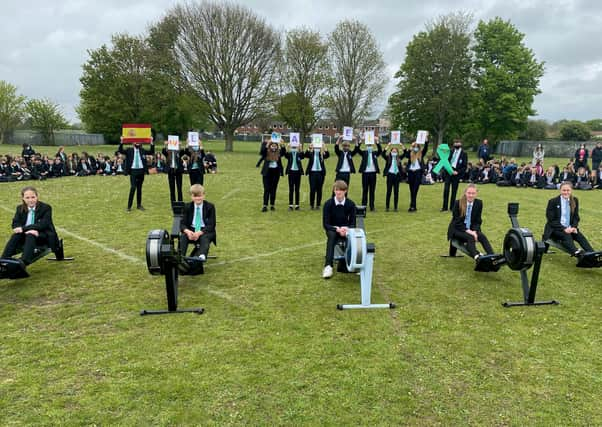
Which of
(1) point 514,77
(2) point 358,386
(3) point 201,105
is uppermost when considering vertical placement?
(1) point 514,77

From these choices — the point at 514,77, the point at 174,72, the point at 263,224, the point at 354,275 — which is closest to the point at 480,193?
the point at 263,224

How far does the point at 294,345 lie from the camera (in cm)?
447

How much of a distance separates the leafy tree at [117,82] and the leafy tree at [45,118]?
11.9 feet

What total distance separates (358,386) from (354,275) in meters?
3.18

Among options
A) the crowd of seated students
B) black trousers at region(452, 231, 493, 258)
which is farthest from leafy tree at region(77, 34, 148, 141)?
black trousers at region(452, 231, 493, 258)

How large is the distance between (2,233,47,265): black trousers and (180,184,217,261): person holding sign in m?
2.36

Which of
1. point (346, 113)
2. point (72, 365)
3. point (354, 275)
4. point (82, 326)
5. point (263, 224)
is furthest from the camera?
point (346, 113)

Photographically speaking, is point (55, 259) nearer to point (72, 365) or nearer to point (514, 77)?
point (72, 365)

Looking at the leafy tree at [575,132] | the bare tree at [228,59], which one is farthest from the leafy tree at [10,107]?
the leafy tree at [575,132]

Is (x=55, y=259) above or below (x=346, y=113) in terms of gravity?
below

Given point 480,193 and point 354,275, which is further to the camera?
point 480,193

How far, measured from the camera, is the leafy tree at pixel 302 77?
45656 mm

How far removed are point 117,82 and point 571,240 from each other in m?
50.1

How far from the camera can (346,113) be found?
48.8 m
